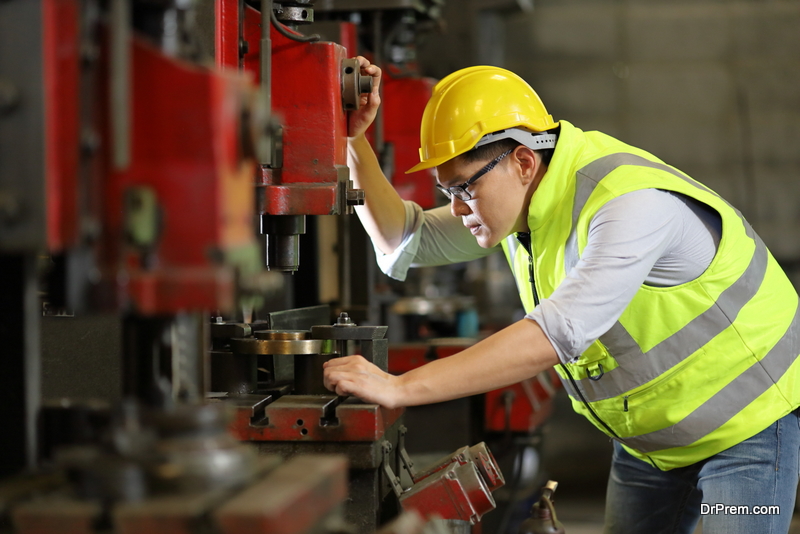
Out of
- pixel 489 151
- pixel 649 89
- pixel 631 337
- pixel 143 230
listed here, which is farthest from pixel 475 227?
pixel 649 89

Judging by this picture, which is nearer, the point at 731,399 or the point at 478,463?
the point at 478,463

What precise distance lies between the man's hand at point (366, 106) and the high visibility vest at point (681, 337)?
0.39 m

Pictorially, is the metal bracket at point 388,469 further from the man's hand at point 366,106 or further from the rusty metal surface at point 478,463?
the man's hand at point 366,106

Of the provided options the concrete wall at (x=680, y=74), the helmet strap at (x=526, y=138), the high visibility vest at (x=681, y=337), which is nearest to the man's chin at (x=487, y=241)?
the high visibility vest at (x=681, y=337)

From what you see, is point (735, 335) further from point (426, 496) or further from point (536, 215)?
point (426, 496)

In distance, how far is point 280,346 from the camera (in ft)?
4.92

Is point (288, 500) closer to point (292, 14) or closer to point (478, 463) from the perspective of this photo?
point (478, 463)

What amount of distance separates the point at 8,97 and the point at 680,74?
5.28 m

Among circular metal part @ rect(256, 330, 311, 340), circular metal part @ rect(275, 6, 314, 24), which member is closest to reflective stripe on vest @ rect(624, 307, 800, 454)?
circular metal part @ rect(256, 330, 311, 340)

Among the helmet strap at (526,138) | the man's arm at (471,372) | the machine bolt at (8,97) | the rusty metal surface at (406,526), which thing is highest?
the helmet strap at (526,138)

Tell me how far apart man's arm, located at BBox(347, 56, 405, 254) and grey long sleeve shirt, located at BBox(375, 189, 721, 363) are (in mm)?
556

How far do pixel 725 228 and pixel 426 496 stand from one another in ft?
2.51

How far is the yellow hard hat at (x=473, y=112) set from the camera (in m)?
1.66

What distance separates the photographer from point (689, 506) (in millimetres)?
1776
